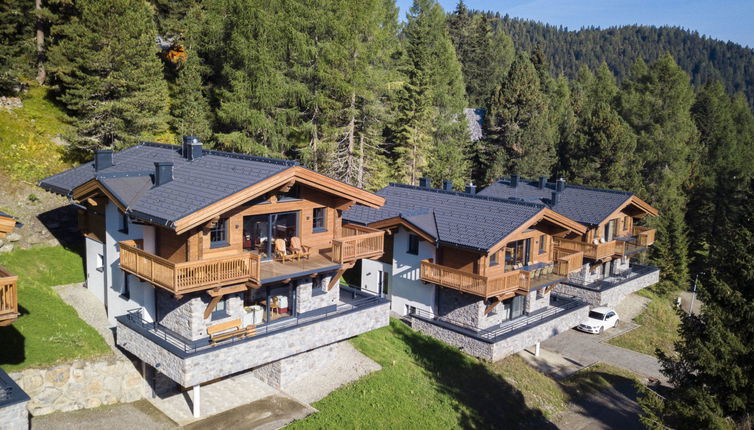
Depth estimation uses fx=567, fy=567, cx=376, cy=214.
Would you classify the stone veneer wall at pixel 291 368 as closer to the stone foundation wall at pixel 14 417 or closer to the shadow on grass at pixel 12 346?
the shadow on grass at pixel 12 346

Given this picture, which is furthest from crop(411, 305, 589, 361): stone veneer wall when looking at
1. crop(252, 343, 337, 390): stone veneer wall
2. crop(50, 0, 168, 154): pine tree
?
crop(50, 0, 168, 154): pine tree

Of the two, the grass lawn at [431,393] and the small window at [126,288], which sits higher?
the small window at [126,288]

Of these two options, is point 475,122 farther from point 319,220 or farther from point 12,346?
point 12,346

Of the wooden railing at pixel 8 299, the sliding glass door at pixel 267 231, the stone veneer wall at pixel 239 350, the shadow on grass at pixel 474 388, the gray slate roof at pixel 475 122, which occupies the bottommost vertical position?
the shadow on grass at pixel 474 388

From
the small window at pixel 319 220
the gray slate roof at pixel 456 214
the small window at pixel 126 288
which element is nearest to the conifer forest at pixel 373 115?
the gray slate roof at pixel 456 214

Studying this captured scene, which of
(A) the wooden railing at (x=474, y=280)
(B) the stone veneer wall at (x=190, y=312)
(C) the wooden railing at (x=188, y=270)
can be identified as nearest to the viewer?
(C) the wooden railing at (x=188, y=270)

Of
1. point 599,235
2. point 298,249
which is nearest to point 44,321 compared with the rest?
point 298,249

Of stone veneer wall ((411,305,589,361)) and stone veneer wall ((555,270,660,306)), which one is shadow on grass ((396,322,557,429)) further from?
stone veneer wall ((555,270,660,306))
